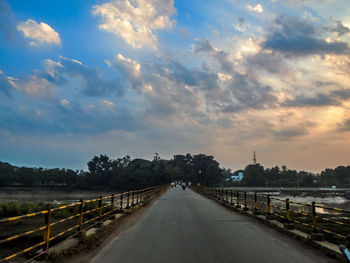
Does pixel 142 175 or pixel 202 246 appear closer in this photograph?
pixel 202 246

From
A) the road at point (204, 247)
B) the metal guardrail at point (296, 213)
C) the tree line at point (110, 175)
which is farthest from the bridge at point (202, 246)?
the tree line at point (110, 175)

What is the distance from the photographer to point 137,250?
294 inches

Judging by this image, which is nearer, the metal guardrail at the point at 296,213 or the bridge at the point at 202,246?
the bridge at the point at 202,246

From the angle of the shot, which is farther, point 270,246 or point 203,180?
point 203,180

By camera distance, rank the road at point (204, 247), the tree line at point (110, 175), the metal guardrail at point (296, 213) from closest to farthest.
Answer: the road at point (204, 247)
the metal guardrail at point (296, 213)
the tree line at point (110, 175)

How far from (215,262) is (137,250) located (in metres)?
2.20

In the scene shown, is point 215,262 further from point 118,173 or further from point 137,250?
point 118,173

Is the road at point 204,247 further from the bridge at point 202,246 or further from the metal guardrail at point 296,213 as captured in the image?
the metal guardrail at point 296,213

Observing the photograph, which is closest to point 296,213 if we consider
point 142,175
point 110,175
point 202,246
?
point 202,246

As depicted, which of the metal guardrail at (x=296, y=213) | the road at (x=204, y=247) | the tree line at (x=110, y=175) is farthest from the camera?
the tree line at (x=110, y=175)

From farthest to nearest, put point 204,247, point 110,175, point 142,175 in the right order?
1. point 110,175
2. point 142,175
3. point 204,247

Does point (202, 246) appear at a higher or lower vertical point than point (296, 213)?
higher

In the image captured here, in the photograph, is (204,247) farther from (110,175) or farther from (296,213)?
(110,175)

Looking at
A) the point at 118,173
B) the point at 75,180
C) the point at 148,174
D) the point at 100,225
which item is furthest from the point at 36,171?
the point at 100,225
